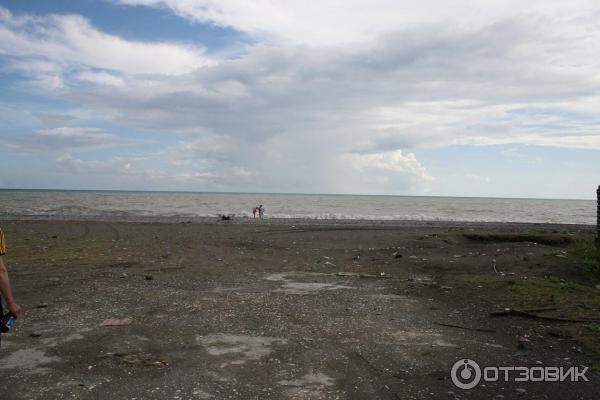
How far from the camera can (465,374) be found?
541 centimetres

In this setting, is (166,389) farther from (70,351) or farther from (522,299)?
(522,299)

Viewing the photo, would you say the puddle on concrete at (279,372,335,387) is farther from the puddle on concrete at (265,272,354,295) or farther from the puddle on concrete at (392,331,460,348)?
the puddle on concrete at (265,272,354,295)

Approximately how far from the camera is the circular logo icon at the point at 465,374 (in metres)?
5.18

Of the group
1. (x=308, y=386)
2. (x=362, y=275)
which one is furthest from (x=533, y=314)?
(x=362, y=275)

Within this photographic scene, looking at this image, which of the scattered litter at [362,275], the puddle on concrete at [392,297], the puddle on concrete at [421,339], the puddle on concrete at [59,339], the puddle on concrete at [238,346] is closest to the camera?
the puddle on concrete at [238,346]

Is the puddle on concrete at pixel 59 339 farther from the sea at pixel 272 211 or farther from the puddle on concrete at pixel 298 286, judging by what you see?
the sea at pixel 272 211

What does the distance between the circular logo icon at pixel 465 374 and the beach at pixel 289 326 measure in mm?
100

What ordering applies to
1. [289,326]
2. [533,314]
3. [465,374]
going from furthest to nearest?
[533,314] → [289,326] → [465,374]

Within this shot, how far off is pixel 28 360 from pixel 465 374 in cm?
539

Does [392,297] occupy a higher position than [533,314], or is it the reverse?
[533,314]

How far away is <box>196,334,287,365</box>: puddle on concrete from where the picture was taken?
5848 mm

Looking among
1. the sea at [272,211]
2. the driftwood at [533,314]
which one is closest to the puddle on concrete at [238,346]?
the driftwood at [533,314]

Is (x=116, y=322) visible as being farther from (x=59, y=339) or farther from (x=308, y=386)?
(x=308, y=386)

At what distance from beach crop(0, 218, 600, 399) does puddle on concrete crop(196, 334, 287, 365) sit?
28 millimetres
